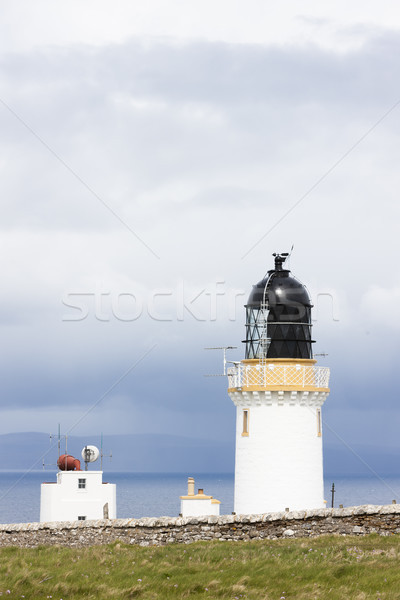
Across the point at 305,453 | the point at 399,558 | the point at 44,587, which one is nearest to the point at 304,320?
the point at 305,453

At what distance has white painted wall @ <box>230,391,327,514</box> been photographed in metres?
30.1

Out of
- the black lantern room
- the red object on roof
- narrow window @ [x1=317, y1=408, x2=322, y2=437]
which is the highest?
the black lantern room

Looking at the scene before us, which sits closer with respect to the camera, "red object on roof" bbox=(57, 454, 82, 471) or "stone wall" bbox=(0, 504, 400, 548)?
"stone wall" bbox=(0, 504, 400, 548)

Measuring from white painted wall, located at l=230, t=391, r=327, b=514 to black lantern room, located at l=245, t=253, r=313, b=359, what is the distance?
5.68ft

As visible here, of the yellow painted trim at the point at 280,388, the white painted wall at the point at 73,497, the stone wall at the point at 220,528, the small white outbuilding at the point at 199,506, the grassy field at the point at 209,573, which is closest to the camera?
the grassy field at the point at 209,573

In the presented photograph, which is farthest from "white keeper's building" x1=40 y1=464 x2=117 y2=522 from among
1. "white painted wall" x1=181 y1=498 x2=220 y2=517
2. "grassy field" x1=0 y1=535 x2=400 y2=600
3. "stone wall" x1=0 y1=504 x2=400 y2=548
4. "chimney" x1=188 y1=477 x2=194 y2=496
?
"grassy field" x1=0 y1=535 x2=400 y2=600

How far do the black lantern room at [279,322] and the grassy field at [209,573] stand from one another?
11.3 meters

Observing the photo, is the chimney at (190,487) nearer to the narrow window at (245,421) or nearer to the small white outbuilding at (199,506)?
the small white outbuilding at (199,506)

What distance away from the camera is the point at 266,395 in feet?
100

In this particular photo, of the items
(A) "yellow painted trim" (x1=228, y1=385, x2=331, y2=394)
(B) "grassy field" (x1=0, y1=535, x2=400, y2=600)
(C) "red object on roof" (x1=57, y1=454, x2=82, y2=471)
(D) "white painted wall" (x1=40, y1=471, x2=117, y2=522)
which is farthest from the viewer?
(C) "red object on roof" (x1=57, y1=454, x2=82, y2=471)

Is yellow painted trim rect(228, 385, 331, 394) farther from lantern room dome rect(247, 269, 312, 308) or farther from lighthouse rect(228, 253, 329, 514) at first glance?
lantern room dome rect(247, 269, 312, 308)

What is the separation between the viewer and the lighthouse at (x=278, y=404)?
30172 millimetres

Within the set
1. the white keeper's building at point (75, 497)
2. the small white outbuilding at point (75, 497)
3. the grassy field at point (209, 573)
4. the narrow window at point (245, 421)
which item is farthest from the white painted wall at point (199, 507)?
the grassy field at point (209, 573)

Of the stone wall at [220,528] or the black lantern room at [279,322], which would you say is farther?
the black lantern room at [279,322]
